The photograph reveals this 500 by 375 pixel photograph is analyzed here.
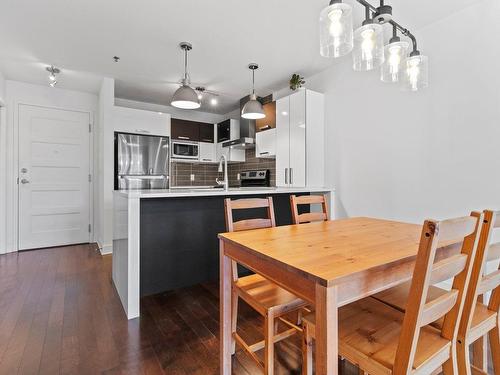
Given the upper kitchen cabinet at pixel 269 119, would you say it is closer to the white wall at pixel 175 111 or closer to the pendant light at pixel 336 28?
the white wall at pixel 175 111

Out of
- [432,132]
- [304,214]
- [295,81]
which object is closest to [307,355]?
[304,214]

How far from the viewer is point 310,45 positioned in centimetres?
284

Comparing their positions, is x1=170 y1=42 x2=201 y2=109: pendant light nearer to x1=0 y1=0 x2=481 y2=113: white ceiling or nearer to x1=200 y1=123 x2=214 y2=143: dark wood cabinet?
x1=0 y1=0 x2=481 y2=113: white ceiling

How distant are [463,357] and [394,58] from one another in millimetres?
1524

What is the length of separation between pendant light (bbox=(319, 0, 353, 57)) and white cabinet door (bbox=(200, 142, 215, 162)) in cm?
407

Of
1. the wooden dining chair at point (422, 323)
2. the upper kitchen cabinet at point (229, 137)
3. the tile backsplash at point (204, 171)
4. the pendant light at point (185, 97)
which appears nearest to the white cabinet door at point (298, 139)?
the tile backsplash at point (204, 171)

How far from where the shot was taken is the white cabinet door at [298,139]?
3430 millimetres

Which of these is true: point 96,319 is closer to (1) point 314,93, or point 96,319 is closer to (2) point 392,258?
(2) point 392,258

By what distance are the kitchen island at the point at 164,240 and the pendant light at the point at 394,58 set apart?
1.45 metres

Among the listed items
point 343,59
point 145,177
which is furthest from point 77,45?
point 343,59

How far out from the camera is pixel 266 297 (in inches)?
50.6

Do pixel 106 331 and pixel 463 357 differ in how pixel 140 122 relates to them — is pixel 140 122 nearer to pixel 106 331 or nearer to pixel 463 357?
pixel 106 331

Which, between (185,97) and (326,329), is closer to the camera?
(326,329)

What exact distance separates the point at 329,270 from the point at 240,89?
12.8 feet
